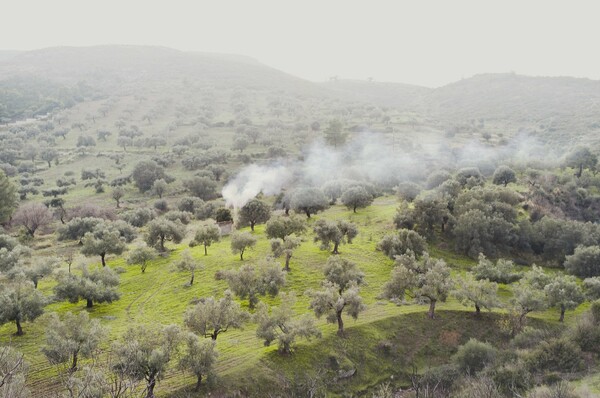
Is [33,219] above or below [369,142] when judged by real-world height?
below

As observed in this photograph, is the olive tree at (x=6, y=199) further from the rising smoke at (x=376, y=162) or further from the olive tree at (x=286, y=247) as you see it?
the olive tree at (x=286, y=247)

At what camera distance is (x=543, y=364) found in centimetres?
4647

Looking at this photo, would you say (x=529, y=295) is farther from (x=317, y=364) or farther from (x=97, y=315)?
(x=97, y=315)

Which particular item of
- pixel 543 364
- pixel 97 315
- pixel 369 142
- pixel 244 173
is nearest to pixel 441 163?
pixel 369 142

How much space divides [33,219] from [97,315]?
62.8 metres

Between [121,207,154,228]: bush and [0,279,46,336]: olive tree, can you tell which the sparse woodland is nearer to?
[0,279,46,336]: olive tree

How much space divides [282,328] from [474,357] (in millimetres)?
22346

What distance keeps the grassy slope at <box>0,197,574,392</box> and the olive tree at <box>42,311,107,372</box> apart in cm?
399

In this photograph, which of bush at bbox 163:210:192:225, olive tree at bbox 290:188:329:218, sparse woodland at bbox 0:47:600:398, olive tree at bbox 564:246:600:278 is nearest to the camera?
sparse woodland at bbox 0:47:600:398

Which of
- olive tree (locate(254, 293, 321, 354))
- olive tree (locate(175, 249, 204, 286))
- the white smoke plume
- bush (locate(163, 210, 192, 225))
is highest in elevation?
olive tree (locate(254, 293, 321, 354))

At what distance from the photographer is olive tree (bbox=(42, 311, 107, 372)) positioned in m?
41.6

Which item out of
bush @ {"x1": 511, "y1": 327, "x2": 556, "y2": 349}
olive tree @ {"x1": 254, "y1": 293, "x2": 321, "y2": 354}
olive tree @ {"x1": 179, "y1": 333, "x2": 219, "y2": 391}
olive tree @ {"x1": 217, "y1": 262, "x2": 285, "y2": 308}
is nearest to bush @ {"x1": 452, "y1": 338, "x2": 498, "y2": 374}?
bush @ {"x1": 511, "y1": 327, "x2": 556, "y2": 349}

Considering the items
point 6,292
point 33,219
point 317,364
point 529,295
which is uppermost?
point 529,295

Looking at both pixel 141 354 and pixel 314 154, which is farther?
pixel 314 154
